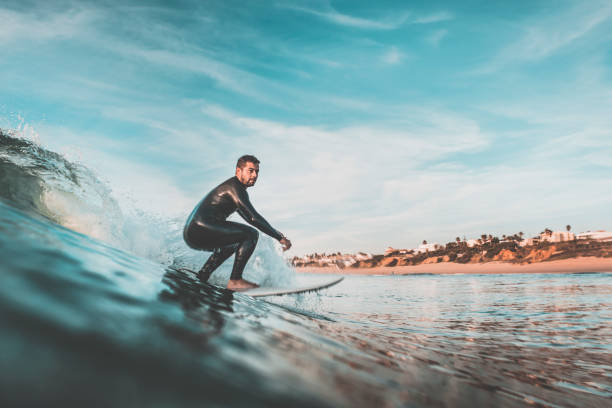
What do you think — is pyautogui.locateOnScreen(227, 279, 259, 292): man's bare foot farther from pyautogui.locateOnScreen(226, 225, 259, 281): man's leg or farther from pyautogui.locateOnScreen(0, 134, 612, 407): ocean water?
pyautogui.locateOnScreen(0, 134, 612, 407): ocean water

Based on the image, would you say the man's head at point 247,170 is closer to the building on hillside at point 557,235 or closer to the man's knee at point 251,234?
the man's knee at point 251,234

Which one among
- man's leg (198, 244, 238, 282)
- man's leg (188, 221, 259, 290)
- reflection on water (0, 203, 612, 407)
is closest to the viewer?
reflection on water (0, 203, 612, 407)

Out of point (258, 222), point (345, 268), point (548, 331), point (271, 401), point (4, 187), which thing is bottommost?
point (345, 268)

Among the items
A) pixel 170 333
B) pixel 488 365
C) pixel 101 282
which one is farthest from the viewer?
pixel 488 365

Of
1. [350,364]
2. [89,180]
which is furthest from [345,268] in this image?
[350,364]

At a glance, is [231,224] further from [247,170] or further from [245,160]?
[245,160]

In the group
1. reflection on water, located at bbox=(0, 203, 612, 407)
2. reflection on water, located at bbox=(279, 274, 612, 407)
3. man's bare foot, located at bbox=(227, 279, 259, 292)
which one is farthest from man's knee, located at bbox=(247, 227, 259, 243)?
reflection on water, located at bbox=(0, 203, 612, 407)

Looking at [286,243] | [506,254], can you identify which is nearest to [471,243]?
[506,254]

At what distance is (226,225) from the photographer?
4.71 m

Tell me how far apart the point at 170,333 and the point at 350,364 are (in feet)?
2.44

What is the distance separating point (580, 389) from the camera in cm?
204

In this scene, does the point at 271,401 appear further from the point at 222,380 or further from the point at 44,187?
the point at 44,187

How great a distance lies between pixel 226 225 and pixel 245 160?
94 centimetres

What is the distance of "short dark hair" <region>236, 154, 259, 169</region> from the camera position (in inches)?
190
